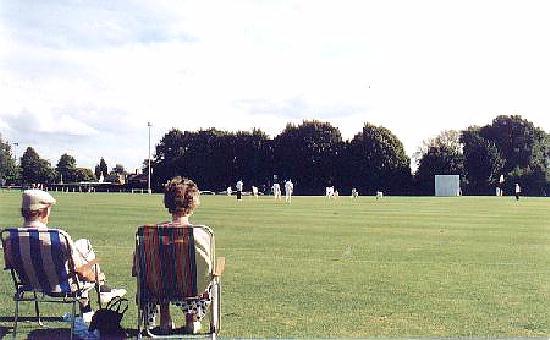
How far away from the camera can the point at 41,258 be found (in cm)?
648

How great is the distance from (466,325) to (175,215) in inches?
113

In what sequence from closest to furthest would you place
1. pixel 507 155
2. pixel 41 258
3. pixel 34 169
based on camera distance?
pixel 41 258
pixel 34 169
pixel 507 155

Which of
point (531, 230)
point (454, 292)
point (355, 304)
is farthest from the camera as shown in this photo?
point (531, 230)

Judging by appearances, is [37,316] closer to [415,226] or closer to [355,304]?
[355,304]

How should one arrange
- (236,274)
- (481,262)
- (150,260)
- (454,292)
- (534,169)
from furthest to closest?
1. (534,169)
2. (481,262)
3. (236,274)
4. (454,292)
5. (150,260)

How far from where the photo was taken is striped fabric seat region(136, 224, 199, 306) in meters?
6.02

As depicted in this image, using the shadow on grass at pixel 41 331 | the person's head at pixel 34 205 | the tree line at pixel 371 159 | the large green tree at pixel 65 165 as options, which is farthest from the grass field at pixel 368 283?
the tree line at pixel 371 159

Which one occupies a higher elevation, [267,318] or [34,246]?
Result: [34,246]

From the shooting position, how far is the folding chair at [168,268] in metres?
6.02

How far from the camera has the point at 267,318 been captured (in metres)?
7.46

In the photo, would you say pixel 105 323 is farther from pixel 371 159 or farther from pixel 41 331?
pixel 371 159

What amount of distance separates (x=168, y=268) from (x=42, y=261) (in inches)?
44.9

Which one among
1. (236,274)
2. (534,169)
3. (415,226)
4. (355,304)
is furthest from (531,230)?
(534,169)

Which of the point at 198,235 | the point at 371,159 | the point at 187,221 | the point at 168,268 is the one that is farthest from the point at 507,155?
the point at 168,268
